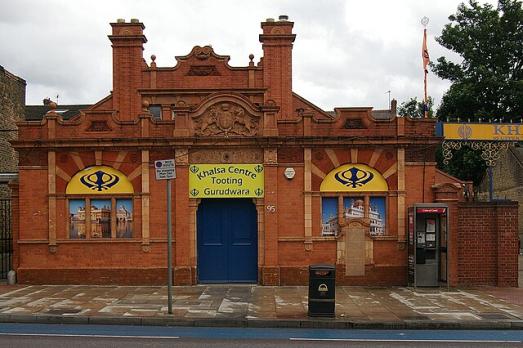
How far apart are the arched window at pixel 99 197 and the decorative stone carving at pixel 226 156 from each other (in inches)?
89.8

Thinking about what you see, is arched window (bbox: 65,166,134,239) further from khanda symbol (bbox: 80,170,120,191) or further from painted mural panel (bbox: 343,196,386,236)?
painted mural panel (bbox: 343,196,386,236)

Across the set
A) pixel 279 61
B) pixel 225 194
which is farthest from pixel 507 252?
pixel 279 61

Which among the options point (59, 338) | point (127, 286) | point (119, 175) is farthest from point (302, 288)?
point (59, 338)

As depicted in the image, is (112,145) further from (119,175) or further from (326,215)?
(326,215)

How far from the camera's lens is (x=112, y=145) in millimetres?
17391

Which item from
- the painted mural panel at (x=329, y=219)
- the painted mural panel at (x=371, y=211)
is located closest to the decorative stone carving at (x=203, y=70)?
the painted mural panel at (x=329, y=219)

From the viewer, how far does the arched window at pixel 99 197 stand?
17562mm

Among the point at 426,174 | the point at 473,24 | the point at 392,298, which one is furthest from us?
the point at 473,24

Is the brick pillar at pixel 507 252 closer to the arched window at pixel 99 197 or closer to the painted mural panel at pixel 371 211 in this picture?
the painted mural panel at pixel 371 211

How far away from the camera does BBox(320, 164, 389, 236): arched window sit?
17.5 meters

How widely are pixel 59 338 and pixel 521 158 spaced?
35.2 m

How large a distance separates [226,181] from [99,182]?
3959mm

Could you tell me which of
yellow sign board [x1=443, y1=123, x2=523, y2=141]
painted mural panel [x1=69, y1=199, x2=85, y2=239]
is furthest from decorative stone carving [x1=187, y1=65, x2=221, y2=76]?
yellow sign board [x1=443, y1=123, x2=523, y2=141]

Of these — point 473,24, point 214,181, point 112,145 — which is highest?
point 473,24
